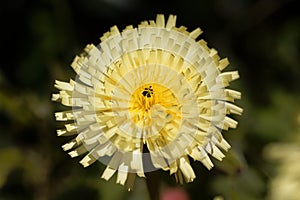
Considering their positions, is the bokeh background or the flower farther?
the bokeh background

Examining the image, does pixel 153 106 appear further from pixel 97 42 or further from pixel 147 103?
pixel 97 42

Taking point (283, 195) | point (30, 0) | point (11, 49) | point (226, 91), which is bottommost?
point (283, 195)

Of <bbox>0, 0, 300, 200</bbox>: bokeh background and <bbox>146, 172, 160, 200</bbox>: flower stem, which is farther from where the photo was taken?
<bbox>0, 0, 300, 200</bbox>: bokeh background

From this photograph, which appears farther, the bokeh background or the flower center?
the bokeh background

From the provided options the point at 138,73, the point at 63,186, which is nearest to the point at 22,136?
the point at 63,186

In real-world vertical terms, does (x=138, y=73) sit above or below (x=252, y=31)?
below

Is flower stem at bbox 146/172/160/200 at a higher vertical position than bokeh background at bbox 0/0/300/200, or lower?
lower

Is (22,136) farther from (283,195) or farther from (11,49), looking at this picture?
(283,195)
